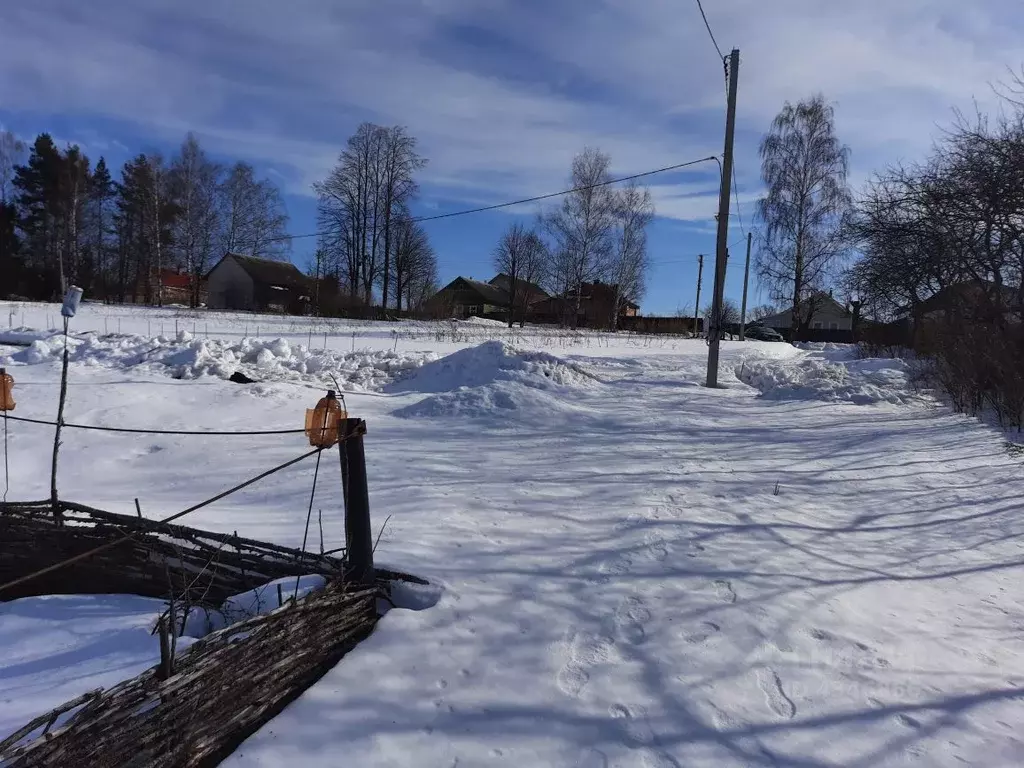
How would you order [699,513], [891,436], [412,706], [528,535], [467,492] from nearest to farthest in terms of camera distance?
[412,706], [528,535], [699,513], [467,492], [891,436]

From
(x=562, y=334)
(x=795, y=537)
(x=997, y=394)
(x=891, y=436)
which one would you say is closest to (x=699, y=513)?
(x=795, y=537)

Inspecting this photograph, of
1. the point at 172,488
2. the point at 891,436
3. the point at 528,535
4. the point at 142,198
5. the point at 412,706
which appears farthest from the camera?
the point at 142,198

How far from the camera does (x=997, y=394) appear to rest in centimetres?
902

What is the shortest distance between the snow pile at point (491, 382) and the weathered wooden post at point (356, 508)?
560cm

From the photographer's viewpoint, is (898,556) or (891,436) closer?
(898,556)

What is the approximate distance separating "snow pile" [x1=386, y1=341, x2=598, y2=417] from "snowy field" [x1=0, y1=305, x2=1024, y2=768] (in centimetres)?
11

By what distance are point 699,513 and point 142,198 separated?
142 feet

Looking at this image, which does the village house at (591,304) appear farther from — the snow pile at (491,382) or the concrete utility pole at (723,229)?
the snow pile at (491,382)

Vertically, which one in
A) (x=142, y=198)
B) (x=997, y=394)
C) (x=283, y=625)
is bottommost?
(x=283, y=625)

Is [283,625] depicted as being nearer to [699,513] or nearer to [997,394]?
[699,513]

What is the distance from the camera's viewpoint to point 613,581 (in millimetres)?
3549

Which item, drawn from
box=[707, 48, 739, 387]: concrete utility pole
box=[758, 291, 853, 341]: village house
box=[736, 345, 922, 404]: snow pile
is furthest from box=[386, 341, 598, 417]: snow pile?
box=[758, 291, 853, 341]: village house

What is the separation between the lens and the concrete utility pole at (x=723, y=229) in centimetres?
1254

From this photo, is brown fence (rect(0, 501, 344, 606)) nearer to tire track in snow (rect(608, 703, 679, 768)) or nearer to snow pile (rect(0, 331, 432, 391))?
tire track in snow (rect(608, 703, 679, 768))
